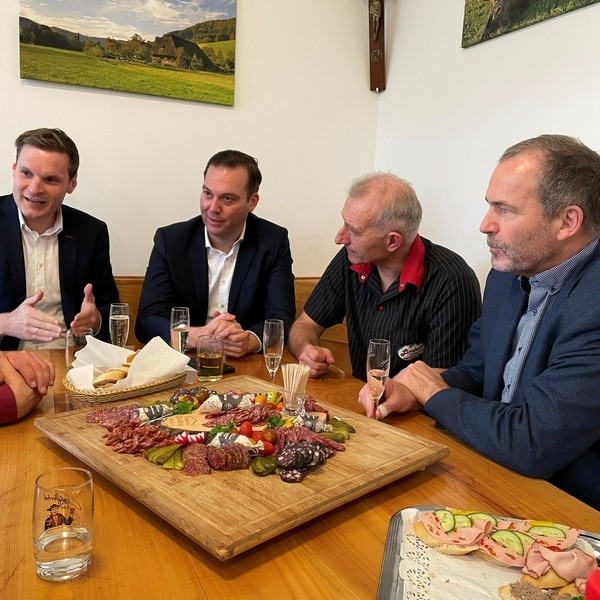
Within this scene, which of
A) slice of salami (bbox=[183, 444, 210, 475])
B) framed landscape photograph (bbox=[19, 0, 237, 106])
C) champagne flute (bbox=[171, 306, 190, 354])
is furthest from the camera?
framed landscape photograph (bbox=[19, 0, 237, 106])

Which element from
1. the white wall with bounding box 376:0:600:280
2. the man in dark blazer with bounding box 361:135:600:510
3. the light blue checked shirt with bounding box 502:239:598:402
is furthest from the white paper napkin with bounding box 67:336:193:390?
the white wall with bounding box 376:0:600:280

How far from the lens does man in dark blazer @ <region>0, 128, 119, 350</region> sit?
2508 millimetres

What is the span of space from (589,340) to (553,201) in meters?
0.39

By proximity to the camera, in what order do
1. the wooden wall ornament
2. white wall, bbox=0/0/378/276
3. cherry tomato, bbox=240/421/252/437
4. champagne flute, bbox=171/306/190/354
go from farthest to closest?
the wooden wall ornament
white wall, bbox=0/0/378/276
champagne flute, bbox=171/306/190/354
cherry tomato, bbox=240/421/252/437

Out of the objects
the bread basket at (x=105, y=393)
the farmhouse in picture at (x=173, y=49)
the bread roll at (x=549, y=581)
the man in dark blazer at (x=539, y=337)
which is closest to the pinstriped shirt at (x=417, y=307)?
the man in dark blazer at (x=539, y=337)

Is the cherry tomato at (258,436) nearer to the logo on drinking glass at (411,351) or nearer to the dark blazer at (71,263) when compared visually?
the logo on drinking glass at (411,351)

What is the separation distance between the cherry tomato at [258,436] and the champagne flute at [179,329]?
74cm

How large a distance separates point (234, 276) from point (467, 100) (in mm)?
1571

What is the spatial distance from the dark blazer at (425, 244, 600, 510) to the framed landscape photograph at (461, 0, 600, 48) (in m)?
1.48

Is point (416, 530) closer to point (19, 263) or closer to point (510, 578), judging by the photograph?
point (510, 578)

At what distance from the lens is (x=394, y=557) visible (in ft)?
2.68

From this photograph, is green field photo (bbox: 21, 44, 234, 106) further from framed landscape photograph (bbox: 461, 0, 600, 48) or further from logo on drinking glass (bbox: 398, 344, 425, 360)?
logo on drinking glass (bbox: 398, 344, 425, 360)

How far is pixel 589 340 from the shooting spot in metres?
1.27

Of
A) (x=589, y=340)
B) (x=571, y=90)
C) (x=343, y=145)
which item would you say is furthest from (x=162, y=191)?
(x=589, y=340)
